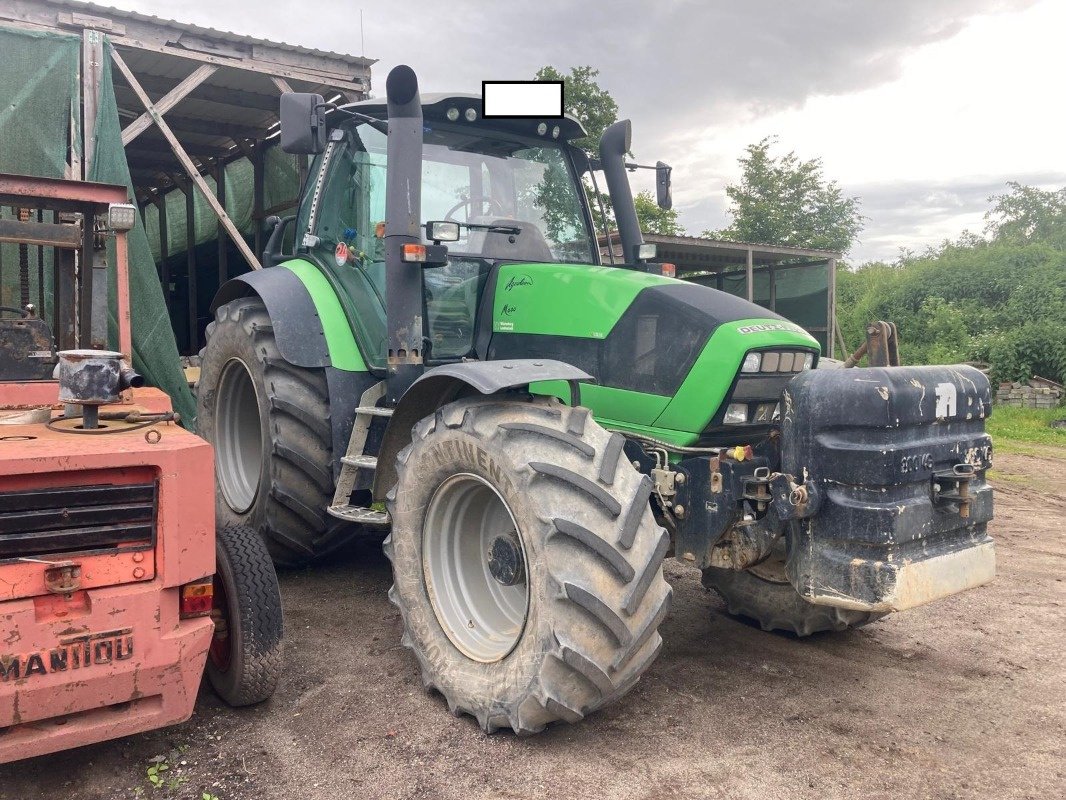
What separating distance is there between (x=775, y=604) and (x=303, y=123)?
321cm

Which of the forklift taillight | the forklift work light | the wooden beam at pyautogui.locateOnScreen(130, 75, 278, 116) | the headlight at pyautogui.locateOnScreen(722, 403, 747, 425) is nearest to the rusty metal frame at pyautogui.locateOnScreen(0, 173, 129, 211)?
the forklift work light

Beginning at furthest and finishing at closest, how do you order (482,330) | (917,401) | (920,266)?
1. (920,266)
2. (482,330)
3. (917,401)

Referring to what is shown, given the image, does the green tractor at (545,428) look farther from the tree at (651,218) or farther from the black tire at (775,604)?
the tree at (651,218)

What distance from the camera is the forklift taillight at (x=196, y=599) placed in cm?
266

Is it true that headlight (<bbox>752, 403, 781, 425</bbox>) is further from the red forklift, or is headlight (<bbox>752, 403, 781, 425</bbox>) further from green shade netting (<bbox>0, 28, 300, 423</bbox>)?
green shade netting (<bbox>0, 28, 300, 423</bbox>)

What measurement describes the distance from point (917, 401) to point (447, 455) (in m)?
1.72

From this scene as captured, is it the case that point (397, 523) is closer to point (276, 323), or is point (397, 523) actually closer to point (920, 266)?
point (276, 323)

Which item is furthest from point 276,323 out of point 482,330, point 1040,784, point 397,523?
point 1040,784

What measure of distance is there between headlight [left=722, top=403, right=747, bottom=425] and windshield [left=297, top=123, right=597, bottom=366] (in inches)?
58.0

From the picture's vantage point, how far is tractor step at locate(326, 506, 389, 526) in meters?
3.72

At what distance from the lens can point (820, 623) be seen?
153 inches

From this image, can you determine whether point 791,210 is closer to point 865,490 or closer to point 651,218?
point 651,218

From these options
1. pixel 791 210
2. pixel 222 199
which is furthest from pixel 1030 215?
pixel 222 199

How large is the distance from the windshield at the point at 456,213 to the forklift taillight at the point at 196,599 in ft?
5.95
